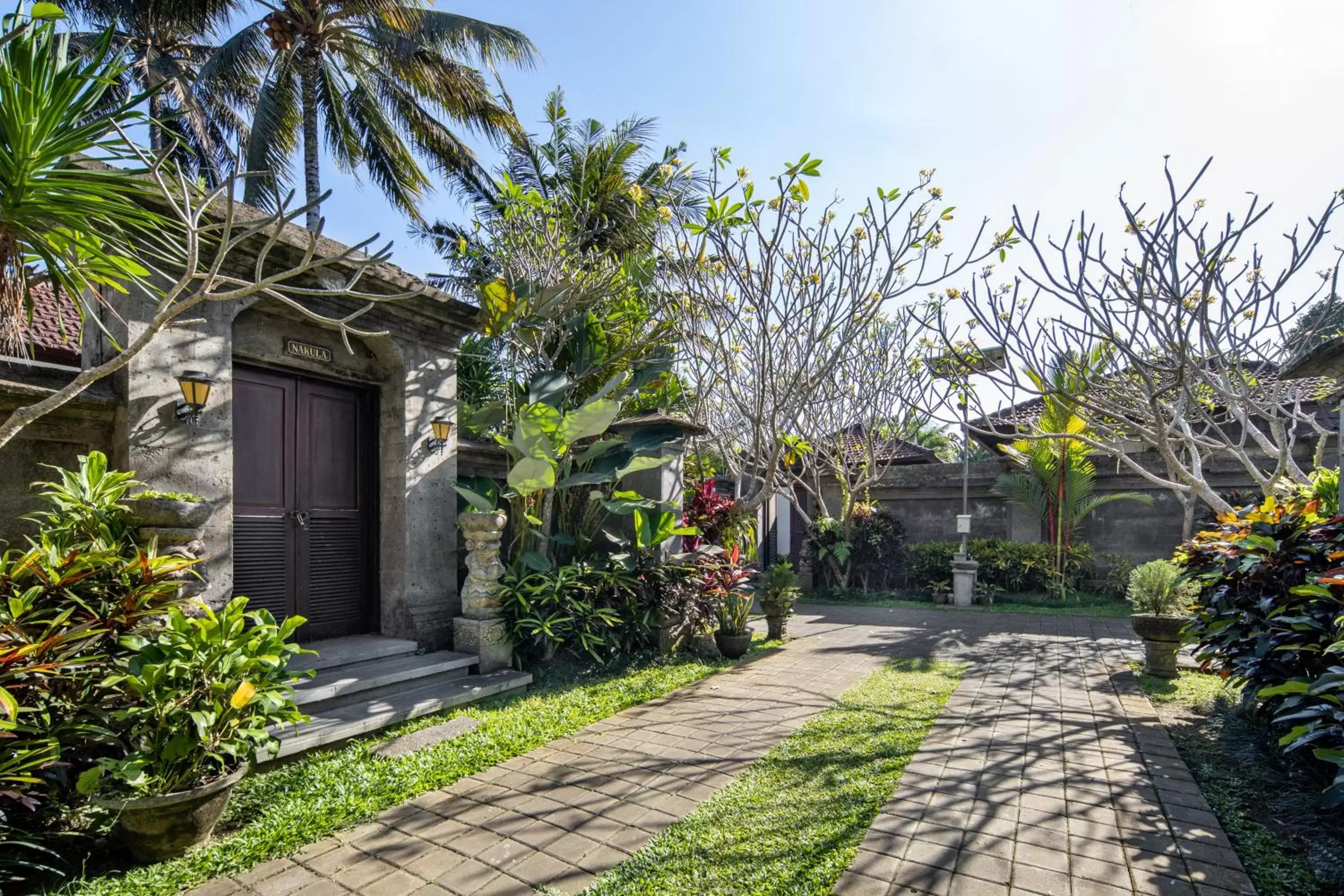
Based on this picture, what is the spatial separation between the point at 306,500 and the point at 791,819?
4.48m

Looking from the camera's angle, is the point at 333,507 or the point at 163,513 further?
the point at 333,507

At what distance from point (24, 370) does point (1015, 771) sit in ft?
20.3

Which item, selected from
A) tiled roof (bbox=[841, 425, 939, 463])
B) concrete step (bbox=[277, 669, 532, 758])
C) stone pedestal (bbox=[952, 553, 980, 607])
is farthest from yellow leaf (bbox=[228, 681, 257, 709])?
stone pedestal (bbox=[952, 553, 980, 607])

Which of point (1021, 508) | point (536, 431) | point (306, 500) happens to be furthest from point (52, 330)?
point (1021, 508)

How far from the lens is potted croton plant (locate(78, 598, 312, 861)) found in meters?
2.84

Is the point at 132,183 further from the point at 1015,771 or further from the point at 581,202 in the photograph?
the point at 581,202

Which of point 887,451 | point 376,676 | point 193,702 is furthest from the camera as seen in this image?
point 887,451

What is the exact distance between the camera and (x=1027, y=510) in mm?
12211

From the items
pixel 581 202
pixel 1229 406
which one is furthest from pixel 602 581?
pixel 1229 406

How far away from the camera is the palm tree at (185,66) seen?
1164 centimetres

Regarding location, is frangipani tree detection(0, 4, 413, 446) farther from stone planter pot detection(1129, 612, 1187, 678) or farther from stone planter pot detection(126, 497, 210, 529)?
stone planter pot detection(1129, 612, 1187, 678)

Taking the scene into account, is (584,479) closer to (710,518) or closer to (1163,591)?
(710,518)

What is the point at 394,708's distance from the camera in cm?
458

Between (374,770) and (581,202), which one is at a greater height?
(581,202)
